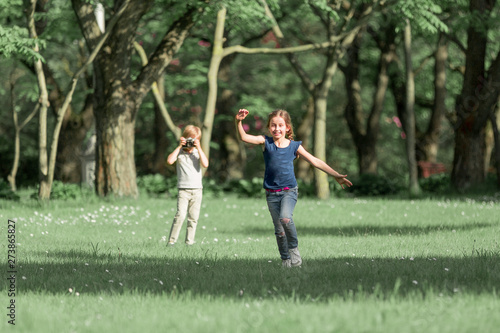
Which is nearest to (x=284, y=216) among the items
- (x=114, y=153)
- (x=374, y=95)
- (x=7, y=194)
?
(x=114, y=153)

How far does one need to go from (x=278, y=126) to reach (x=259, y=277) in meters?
1.70

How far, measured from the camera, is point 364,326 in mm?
4496

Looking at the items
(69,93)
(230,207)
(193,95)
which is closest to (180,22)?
(69,93)

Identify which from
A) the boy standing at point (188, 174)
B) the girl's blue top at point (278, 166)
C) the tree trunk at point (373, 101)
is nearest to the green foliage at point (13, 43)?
the boy standing at point (188, 174)

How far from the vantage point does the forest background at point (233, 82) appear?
16797mm

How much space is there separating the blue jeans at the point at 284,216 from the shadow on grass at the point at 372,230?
3646mm

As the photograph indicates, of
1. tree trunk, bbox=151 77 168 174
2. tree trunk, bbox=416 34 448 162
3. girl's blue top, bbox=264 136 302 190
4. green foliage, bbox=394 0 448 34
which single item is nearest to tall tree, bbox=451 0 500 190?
tree trunk, bbox=416 34 448 162

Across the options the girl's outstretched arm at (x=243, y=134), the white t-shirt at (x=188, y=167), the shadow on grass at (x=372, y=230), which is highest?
the girl's outstretched arm at (x=243, y=134)

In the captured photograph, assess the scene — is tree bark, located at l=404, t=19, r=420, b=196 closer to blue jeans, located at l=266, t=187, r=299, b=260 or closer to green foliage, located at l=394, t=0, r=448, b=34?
green foliage, located at l=394, t=0, r=448, b=34

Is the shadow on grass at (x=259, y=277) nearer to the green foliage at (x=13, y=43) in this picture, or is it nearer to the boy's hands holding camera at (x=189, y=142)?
the boy's hands holding camera at (x=189, y=142)

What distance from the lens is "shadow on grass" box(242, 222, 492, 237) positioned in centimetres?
1133

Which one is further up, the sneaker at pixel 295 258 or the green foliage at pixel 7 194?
the sneaker at pixel 295 258

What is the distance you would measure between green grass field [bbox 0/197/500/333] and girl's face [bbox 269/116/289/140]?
4.91ft

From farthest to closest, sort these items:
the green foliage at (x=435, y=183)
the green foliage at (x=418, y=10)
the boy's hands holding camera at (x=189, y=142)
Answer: the green foliage at (x=435, y=183) → the green foliage at (x=418, y=10) → the boy's hands holding camera at (x=189, y=142)
